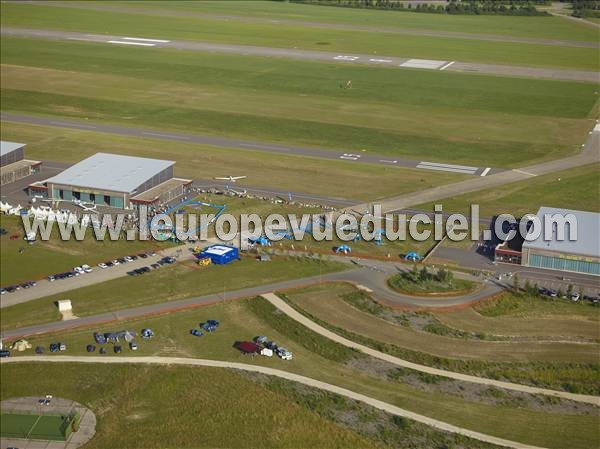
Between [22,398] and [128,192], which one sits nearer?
[22,398]

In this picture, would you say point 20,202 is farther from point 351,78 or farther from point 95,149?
point 351,78

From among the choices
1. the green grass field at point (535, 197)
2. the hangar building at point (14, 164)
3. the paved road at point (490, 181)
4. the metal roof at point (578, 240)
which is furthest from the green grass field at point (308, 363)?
the hangar building at point (14, 164)

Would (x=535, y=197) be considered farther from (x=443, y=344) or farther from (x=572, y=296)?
(x=443, y=344)

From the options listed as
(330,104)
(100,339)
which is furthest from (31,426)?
(330,104)

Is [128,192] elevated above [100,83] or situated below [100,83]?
below

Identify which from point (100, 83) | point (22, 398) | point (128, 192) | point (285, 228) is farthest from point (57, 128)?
point (22, 398)

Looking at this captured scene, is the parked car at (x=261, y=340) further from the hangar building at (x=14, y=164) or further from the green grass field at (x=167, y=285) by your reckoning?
the hangar building at (x=14, y=164)
